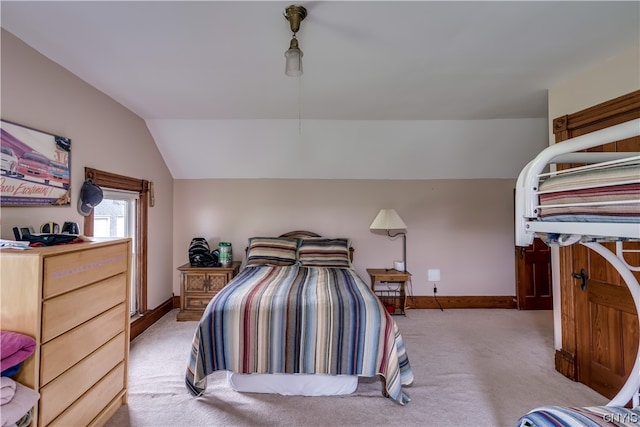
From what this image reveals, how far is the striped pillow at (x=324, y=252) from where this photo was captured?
356 centimetres

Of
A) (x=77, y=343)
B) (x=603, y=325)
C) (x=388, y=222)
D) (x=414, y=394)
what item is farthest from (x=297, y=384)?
(x=603, y=325)

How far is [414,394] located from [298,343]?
0.93 meters

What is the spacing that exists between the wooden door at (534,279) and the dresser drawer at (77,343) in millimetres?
4518

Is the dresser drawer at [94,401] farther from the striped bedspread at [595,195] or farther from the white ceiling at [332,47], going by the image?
the striped bedspread at [595,195]

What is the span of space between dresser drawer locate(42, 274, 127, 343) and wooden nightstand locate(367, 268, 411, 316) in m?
2.74

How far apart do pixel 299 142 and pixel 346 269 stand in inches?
66.6

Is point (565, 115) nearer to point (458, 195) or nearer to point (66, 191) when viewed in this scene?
point (458, 195)

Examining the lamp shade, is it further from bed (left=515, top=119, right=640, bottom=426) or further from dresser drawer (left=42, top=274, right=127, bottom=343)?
dresser drawer (left=42, top=274, right=127, bottom=343)

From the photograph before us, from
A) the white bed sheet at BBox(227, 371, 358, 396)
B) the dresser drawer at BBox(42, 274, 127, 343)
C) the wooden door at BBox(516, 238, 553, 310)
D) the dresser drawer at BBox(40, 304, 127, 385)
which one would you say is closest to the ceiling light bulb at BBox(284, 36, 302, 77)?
the dresser drawer at BBox(42, 274, 127, 343)

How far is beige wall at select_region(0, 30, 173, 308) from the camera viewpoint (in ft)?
5.90

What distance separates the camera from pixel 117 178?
2.83 m

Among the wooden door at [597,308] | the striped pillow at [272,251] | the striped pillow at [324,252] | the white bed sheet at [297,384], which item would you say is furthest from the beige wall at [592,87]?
the striped pillow at [272,251]

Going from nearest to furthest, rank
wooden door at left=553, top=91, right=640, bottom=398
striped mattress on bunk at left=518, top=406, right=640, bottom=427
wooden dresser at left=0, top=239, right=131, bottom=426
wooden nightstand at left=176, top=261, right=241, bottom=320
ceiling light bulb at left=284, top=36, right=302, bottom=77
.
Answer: striped mattress on bunk at left=518, top=406, right=640, bottom=427 → wooden dresser at left=0, top=239, right=131, bottom=426 → ceiling light bulb at left=284, top=36, right=302, bottom=77 → wooden door at left=553, top=91, right=640, bottom=398 → wooden nightstand at left=176, top=261, right=241, bottom=320

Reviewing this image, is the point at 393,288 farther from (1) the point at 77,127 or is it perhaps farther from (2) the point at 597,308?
(1) the point at 77,127
